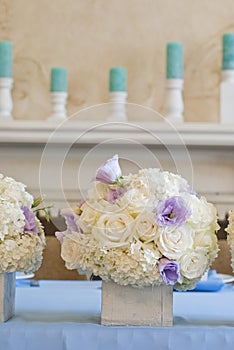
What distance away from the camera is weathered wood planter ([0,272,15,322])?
1.05 m

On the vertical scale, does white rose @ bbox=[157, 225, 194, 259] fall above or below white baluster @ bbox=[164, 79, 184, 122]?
below

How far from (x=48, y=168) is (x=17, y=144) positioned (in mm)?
1842

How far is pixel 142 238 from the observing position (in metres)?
1.02

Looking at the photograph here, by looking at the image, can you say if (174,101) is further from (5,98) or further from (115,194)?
(115,194)

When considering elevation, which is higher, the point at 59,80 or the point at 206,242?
the point at 59,80

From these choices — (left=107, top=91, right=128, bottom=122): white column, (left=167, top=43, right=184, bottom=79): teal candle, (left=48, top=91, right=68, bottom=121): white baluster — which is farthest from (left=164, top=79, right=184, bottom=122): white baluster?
(left=48, top=91, right=68, bottom=121): white baluster

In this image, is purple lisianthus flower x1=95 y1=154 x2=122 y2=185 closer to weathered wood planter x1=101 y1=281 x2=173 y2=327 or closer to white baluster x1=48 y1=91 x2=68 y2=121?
weathered wood planter x1=101 y1=281 x2=173 y2=327

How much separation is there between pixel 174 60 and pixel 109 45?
32 centimetres

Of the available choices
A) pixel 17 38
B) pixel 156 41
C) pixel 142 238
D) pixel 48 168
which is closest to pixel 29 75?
pixel 17 38

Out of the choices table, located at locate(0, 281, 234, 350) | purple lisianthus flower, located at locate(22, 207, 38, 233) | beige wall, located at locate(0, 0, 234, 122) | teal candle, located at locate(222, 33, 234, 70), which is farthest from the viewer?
beige wall, located at locate(0, 0, 234, 122)

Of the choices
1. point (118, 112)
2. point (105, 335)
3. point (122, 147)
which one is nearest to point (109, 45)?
Answer: point (118, 112)

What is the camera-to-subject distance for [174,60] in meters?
2.88

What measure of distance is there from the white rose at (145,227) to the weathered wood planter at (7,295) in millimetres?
205

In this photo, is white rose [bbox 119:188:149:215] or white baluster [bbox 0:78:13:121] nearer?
white rose [bbox 119:188:149:215]
